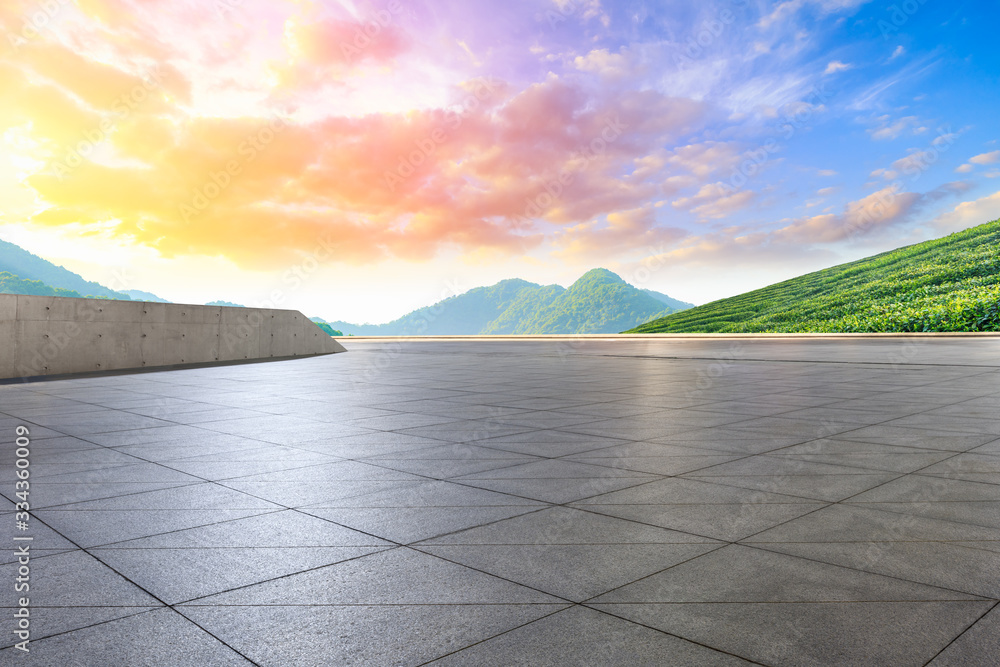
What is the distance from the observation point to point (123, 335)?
17609 millimetres

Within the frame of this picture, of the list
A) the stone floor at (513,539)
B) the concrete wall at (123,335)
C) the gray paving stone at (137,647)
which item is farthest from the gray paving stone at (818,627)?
the concrete wall at (123,335)

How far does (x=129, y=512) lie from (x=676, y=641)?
12.2 ft

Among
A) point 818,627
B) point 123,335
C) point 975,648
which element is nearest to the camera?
point 975,648

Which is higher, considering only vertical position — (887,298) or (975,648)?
(887,298)

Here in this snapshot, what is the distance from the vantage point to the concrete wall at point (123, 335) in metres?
15.4

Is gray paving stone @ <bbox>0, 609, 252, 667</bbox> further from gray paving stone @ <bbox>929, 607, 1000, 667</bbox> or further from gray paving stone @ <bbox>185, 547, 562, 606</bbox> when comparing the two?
gray paving stone @ <bbox>929, 607, 1000, 667</bbox>

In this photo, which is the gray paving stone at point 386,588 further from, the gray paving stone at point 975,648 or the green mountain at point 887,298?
the green mountain at point 887,298

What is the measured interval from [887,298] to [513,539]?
191 ft

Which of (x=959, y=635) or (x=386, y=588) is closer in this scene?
(x=959, y=635)

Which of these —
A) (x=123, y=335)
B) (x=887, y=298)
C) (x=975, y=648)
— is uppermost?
(x=887, y=298)

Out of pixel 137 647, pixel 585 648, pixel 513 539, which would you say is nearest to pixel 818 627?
pixel 585 648

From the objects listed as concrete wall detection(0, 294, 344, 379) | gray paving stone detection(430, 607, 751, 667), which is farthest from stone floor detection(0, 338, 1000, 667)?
concrete wall detection(0, 294, 344, 379)

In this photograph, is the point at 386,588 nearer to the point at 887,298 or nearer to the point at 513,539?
the point at 513,539

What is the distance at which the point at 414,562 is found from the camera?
3.59 metres
